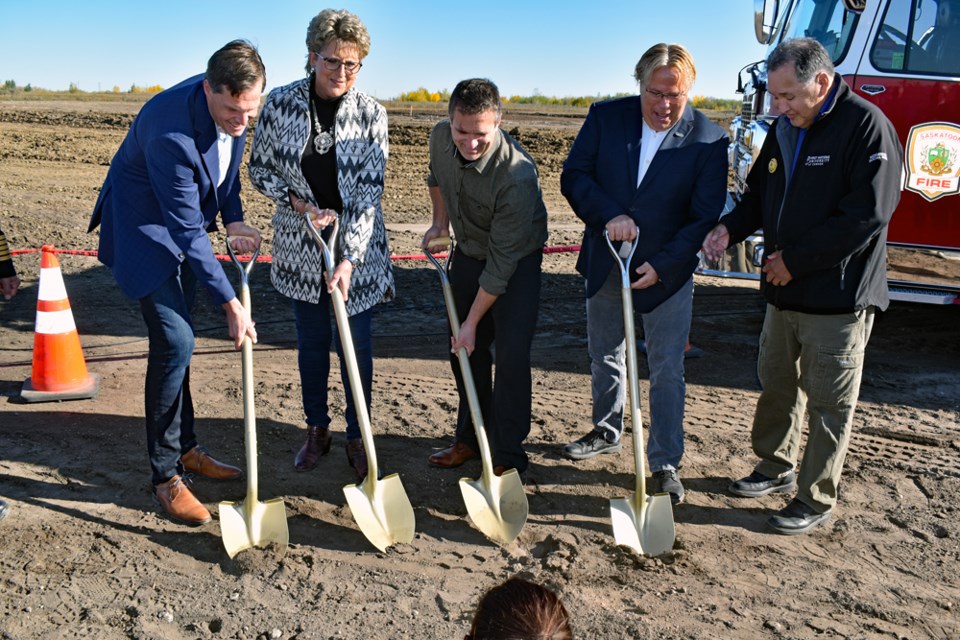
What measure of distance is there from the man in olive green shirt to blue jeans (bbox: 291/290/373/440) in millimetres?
436

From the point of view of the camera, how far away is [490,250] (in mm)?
3842

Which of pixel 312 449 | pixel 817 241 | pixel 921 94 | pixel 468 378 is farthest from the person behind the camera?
pixel 921 94

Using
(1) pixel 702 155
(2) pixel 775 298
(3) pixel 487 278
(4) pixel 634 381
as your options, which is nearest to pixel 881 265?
(2) pixel 775 298

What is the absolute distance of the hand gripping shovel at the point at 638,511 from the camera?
367 cm

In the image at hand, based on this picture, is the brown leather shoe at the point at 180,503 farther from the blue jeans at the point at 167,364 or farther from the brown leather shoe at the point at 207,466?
the brown leather shoe at the point at 207,466

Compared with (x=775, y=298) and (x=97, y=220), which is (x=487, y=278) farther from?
(x=97, y=220)

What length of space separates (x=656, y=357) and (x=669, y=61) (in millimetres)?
1279

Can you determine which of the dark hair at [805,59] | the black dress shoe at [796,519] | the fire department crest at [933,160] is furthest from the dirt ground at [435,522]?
the dark hair at [805,59]

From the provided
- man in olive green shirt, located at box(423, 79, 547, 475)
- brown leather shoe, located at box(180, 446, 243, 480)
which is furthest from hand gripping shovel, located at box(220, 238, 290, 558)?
man in olive green shirt, located at box(423, 79, 547, 475)

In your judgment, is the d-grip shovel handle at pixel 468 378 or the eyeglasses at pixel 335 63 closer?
the eyeglasses at pixel 335 63

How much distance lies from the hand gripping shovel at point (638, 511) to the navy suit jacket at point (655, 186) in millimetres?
162

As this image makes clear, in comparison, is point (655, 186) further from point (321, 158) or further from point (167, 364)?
point (167, 364)

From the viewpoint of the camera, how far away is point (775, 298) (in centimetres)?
387

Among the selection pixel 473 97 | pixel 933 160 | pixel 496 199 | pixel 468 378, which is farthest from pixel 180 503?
pixel 933 160
